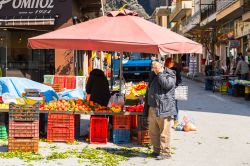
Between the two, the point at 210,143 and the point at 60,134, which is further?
the point at 210,143

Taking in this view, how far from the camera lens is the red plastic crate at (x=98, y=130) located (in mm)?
9718

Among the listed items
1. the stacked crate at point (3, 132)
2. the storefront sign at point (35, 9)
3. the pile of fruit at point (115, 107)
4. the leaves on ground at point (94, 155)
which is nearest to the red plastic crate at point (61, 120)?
the leaves on ground at point (94, 155)

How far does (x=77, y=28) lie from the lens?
9914mm

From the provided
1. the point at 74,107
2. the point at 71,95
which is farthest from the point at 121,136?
the point at 71,95

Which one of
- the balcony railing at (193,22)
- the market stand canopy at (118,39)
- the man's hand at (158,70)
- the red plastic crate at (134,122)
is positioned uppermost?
the balcony railing at (193,22)

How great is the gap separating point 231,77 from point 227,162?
671 inches

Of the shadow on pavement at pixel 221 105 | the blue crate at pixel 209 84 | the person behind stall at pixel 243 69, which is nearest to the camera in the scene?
the shadow on pavement at pixel 221 105

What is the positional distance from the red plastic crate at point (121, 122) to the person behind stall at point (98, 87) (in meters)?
1.34

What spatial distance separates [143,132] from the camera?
9.62 meters

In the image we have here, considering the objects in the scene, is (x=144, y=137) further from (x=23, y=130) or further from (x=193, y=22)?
(x=193, y=22)

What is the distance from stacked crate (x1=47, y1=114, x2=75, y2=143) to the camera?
9656 millimetres

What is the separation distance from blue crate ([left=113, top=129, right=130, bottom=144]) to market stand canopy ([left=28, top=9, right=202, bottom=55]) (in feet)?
5.72

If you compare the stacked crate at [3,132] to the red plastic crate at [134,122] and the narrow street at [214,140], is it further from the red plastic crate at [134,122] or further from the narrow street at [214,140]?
the narrow street at [214,140]

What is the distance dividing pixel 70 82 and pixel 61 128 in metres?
8.76
